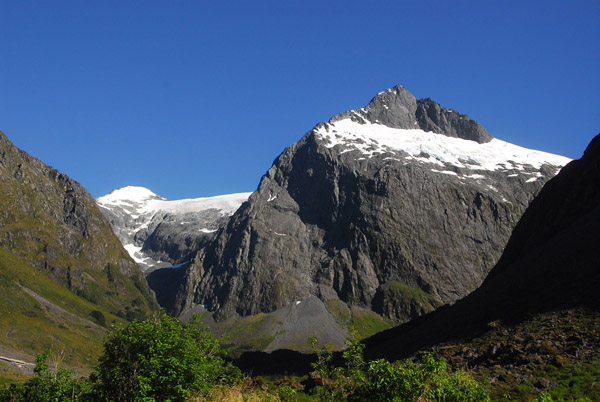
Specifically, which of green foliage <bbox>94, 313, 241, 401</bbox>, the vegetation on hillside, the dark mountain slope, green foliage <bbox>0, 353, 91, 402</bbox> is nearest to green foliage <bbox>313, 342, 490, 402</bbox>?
the vegetation on hillside

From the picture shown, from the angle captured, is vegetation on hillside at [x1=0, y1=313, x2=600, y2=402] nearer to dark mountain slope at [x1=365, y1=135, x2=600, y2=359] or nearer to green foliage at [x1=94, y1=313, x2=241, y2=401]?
green foliage at [x1=94, y1=313, x2=241, y2=401]

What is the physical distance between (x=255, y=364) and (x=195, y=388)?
16729 cm

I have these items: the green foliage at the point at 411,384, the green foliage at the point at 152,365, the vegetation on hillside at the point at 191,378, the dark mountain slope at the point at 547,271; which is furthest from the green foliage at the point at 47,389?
the dark mountain slope at the point at 547,271

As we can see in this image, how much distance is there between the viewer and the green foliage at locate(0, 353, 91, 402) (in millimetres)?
41156

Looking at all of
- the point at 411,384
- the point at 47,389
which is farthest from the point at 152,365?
the point at 411,384

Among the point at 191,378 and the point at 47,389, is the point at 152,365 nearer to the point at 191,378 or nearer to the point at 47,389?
the point at 191,378

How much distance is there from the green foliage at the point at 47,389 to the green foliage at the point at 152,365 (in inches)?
79.0

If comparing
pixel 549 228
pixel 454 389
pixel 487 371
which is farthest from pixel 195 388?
pixel 549 228

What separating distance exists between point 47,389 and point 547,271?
101174mm

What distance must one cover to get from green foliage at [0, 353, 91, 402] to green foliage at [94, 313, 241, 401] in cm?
201

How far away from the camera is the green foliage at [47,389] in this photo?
135 ft

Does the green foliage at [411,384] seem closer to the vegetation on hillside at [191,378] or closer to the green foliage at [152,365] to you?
the vegetation on hillside at [191,378]

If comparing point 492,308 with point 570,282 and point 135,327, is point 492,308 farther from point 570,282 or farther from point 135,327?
point 135,327

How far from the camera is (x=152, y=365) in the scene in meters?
39.1
